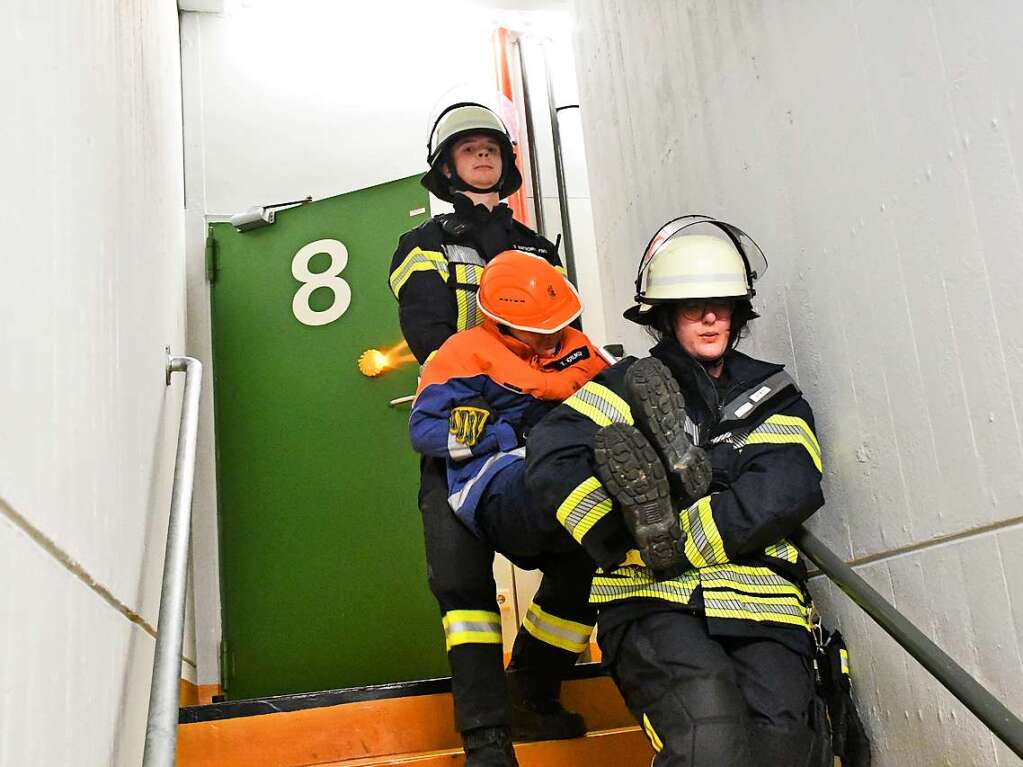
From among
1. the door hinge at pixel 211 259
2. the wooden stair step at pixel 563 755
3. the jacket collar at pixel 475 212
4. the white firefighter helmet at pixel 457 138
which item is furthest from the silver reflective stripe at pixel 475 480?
the door hinge at pixel 211 259

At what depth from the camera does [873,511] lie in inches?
92.3

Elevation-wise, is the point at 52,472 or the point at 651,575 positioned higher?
the point at 52,472

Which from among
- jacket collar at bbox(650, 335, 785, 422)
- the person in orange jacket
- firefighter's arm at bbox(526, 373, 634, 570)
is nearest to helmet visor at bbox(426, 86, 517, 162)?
the person in orange jacket

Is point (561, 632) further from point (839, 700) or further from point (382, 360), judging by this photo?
point (382, 360)

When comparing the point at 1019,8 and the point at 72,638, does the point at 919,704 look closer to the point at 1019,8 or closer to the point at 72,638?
the point at 1019,8

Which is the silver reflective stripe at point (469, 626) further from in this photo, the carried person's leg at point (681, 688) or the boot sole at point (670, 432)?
the boot sole at point (670, 432)

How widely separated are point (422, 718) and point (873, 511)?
4.29 ft

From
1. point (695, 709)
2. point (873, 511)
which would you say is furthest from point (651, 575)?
point (873, 511)

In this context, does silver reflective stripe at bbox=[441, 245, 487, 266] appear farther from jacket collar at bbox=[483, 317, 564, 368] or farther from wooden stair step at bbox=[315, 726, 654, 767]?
wooden stair step at bbox=[315, 726, 654, 767]

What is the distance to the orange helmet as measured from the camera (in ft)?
9.07

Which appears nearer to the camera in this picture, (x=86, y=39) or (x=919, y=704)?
(x=86, y=39)

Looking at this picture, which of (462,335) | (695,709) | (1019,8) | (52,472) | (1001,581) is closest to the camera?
(52,472)

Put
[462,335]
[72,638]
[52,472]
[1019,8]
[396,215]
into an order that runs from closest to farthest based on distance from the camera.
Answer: [52,472] → [72,638] → [1019,8] → [462,335] → [396,215]

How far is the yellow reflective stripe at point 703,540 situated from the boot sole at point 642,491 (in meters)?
0.21
